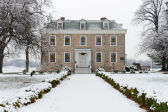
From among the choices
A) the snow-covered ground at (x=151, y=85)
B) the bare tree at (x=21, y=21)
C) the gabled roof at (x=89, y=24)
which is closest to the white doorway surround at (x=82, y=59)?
the gabled roof at (x=89, y=24)

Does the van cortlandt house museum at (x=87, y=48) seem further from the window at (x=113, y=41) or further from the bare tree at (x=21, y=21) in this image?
the bare tree at (x=21, y=21)

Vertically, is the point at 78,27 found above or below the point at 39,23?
above

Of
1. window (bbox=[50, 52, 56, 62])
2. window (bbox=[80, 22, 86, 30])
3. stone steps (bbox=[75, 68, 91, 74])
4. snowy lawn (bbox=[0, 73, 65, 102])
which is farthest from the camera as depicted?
window (bbox=[80, 22, 86, 30])

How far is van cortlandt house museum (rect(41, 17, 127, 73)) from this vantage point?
1512 inches

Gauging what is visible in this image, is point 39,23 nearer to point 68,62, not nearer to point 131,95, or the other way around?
point 131,95

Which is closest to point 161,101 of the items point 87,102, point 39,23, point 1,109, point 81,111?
point 81,111

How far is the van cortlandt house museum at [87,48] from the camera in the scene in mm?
38406

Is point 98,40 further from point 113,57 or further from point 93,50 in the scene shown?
point 113,57

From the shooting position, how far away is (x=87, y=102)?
10.3 metres

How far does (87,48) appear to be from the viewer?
3869 centimetres

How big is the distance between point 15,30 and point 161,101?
11864 millimetres

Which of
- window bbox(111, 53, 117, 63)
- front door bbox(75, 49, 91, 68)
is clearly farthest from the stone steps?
window bbox(111, 53, 117, 63)

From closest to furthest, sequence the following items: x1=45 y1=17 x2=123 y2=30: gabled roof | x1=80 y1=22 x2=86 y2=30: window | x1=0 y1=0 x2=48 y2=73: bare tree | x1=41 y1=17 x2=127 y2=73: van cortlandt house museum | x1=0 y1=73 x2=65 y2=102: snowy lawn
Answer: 1. x1=0 y1=73 x2=65 y2=102: snowy lawn
2. x1=0 y1=0 x2=48 y2=73: bare tree
3. x1=41 y1=17 x2=127 y2=73: van cortlandt house museum
4. x1=80 y1=22 x2=86 y2=30: window
5. x1=45 y1=17 x2=123 y2=30: gabled roof

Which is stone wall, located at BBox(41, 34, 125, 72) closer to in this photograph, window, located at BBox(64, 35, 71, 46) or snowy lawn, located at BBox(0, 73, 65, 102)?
window, located at BBox(64, 35, 71, 46)
